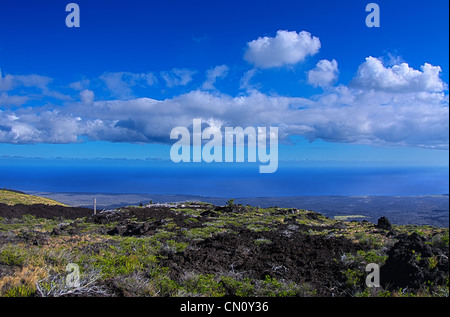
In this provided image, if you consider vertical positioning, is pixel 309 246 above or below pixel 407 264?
below

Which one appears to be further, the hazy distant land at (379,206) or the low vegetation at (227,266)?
the hazy distant land at (379,206)

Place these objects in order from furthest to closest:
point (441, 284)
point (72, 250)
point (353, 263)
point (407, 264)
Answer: point (72, 250), point (353, 263), point (407, 264), point (441, 284)

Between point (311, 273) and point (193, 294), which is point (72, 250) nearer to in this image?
point (193, 294)

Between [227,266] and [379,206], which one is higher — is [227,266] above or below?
above

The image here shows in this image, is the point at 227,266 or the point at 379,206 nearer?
the point at 227,266

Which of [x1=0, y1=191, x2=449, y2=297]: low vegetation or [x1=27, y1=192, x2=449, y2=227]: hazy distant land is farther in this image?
[x1=27, y1=192, x2=449, y2=227]: hazy distant land

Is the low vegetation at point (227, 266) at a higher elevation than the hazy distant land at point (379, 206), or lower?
higher

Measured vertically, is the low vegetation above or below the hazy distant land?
above
